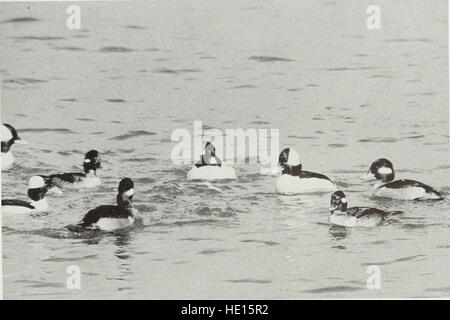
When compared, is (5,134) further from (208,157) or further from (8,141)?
(208,157)

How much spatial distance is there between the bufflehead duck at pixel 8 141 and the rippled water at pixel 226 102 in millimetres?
78

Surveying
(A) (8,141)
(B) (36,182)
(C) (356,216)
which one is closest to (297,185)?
(C) (356,216)

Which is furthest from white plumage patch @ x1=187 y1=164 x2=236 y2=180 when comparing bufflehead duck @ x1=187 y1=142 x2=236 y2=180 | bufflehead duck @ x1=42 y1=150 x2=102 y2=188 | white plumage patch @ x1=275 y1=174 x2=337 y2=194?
bufflehead duck @ x1=42 y1=150 x2=102 y2=188

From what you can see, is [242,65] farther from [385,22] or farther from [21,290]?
[21,290]

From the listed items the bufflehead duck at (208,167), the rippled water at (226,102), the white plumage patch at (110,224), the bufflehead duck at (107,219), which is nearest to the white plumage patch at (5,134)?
the rippled water at (226,102)

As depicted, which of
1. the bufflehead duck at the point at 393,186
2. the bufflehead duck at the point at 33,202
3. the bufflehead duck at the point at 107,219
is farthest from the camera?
the bufflehead duck at the point at 393,186

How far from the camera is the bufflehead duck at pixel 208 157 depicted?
1053 centimetres

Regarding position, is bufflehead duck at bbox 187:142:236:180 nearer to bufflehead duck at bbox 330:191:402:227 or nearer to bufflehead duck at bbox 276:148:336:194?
bufflehead duck at bbox 276:148:336:194

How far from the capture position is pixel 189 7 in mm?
10266

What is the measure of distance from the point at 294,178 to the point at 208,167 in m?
0.83

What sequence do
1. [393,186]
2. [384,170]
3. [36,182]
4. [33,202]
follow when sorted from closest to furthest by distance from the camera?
[33,202], [36,182], [393,186], [384,170]

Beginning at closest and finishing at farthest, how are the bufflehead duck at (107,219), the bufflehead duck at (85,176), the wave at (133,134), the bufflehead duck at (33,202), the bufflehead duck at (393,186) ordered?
1. the bufflehead duck at (107,219)
2. the bufflehead duck at (33,202)
3. the bufflehead duck at (393,186)
4. the bufflehead duck at (85,176)
5. the wave at (133,134)

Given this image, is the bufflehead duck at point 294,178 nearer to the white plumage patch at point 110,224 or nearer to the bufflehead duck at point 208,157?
the bufflehead duck at point 208,157

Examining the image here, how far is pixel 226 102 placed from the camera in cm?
1064
